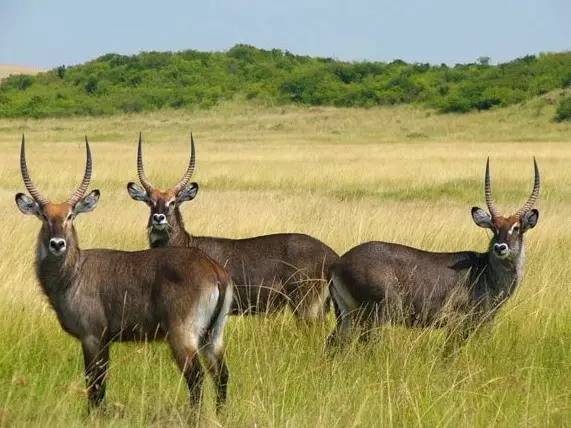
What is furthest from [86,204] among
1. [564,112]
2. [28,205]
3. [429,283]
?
[564,112]

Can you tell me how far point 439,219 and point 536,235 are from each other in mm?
1671

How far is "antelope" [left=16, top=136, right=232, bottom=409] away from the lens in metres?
4.64

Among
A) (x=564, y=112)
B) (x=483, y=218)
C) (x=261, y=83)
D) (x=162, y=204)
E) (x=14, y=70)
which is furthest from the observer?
(x=14, y=70)

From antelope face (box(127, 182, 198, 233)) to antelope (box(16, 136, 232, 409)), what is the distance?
190cm

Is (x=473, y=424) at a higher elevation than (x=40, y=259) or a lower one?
lower

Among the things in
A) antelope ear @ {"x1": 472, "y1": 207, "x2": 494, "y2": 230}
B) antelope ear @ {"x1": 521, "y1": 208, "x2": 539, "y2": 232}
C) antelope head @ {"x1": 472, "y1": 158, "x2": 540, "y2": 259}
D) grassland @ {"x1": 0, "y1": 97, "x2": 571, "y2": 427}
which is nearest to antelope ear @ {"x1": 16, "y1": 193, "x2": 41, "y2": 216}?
grassland @ {"x1": 0, "y1": 97, "x2": 571, "y2": 427}

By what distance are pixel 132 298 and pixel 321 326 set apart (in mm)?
1635

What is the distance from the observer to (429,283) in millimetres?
6082

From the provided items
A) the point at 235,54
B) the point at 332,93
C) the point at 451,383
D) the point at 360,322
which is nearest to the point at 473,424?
the point at 451,383

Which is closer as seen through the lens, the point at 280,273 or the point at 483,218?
the point at 483,218

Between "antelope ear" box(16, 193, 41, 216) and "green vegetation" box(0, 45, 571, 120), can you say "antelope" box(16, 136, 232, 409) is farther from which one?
"green vegetation" box(0, 45, 571, 120)

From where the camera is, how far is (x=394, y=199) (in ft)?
51.8

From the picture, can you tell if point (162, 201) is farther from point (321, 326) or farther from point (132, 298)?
point (132, 298)

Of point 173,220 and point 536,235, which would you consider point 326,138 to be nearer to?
point 536,235
